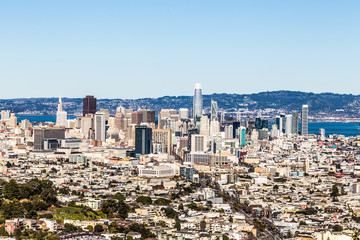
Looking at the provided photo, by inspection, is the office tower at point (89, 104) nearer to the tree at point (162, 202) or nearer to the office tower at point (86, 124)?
the office tower at point (86, 124)

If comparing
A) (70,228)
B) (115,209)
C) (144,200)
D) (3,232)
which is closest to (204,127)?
(144,200)

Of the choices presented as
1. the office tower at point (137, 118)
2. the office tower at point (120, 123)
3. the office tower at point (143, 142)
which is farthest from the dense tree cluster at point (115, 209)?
the office tower at point (120, 123)

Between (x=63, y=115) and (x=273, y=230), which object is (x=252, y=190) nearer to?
(x=273, y=230)

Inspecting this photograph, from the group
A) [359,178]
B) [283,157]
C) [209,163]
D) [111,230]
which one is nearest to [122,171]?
[209,163]

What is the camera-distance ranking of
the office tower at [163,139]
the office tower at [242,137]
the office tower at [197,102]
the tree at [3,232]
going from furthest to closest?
the office tower at [197,102] → the office tower at [242,137] → the office tower at [163,139] → the tree at [3,232]

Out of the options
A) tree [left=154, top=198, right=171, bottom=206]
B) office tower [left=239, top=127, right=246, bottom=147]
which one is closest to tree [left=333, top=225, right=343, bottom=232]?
tree [left=154, top=198, right=171, bottom=206]
